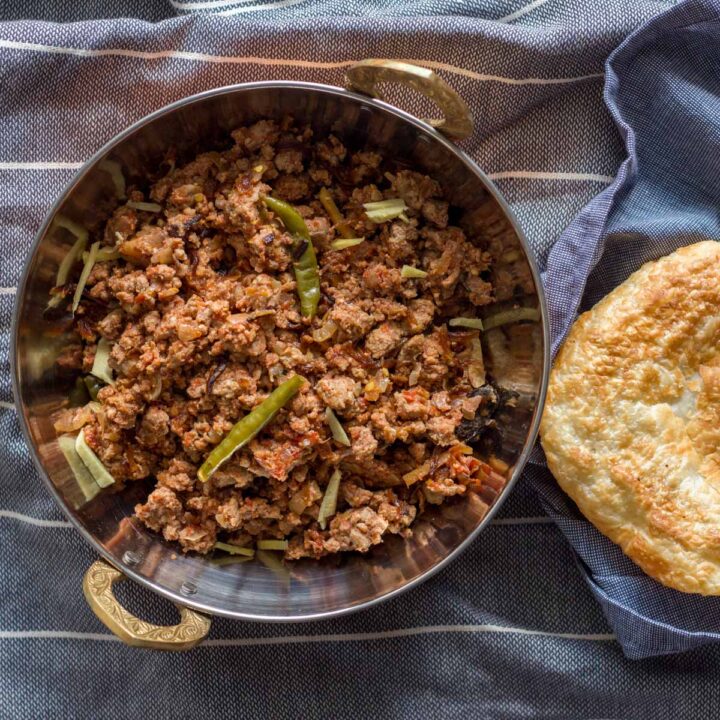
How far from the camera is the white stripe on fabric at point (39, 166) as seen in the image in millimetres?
3330

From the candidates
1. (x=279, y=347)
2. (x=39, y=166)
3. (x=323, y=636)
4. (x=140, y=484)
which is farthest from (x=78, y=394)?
(x=323, y=636)

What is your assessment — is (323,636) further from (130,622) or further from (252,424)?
(252,424)

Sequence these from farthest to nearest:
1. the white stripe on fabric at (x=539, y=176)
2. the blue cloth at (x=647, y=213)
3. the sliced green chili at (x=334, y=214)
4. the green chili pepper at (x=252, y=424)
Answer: the white stripe on fabric at (x=539, y=176) → the blue cloth at (x=647, y=213) → the sliced green chili at (x=334, y=214) → the green chili pepper at (x=252, y=424)

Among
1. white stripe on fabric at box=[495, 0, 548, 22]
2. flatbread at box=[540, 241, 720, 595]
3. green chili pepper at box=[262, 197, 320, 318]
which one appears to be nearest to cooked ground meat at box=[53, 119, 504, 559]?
green chili pepper at box=[262, 197, 320, 318]

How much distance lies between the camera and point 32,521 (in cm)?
342

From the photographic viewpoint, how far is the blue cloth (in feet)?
10.6

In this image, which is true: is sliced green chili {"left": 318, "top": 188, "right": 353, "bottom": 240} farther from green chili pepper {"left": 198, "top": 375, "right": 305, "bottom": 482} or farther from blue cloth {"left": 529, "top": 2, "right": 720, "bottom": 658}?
blue cloth {"left": 529, "top": 2, "right": 720, "bottom": 658}

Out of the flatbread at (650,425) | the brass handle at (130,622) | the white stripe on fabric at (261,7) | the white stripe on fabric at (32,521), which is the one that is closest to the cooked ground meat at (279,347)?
the brass handle at (130,622)

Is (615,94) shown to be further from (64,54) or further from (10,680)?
(10,680)

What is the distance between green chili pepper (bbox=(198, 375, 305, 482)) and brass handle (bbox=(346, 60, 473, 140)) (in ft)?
3.36

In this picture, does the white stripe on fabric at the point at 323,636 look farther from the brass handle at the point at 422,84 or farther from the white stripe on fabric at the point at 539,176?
the brass handle at the point at 422,84

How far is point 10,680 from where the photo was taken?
345 cm

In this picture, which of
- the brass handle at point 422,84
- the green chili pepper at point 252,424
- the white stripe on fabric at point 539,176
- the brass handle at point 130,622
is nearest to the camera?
the brass handle at point 422,84

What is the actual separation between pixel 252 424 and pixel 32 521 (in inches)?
48.5
